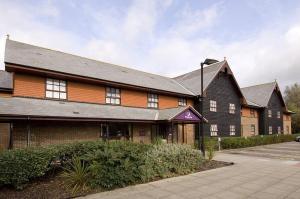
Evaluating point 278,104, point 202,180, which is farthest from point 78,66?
point 278,104

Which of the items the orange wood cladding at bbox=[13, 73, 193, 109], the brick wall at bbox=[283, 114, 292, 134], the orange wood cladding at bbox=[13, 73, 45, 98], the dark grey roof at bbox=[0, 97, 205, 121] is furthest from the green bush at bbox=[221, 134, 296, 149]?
the orange wood cladding at bbox=[13, 73, 45, 98]

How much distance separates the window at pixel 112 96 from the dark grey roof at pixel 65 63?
2.80 feet

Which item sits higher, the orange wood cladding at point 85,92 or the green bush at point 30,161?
the orange wood cladding at point 85,92

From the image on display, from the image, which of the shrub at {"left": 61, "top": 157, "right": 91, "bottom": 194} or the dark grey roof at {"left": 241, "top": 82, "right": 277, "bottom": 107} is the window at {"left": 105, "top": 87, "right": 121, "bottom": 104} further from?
the dark grey roof at {"left": 241, "top": 82, "right": 277, "bottom": 107}

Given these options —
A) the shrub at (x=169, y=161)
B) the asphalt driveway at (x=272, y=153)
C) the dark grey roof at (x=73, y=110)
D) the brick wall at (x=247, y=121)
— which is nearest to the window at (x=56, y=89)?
the dark grey roof at (x=73, y=110)

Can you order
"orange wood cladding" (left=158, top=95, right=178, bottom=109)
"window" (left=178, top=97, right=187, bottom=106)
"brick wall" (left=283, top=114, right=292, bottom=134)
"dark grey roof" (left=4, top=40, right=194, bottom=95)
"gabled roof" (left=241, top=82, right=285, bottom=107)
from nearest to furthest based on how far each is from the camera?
"dark grey roof" (left=4, top=40, right=194, bottom=95), "orange wood cladding" (left=158, top=95, right=178, bottom=109), "window" (left=178, top=97, right=187, bottom=106), "gabled roof" (left=241, top=82, right=285, bottom=107), "brick wall" (left=283, top=114, right=292, bottom=134)

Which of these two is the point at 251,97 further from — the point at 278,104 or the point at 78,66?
the point at 78,66

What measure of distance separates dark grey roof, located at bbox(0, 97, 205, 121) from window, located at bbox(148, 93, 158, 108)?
1.12 metres

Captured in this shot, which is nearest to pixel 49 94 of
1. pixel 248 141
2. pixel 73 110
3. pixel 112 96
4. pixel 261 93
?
pixel 73 110

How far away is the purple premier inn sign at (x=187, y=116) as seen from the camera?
18.7 meters

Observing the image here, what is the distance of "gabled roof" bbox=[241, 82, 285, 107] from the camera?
1515 inches

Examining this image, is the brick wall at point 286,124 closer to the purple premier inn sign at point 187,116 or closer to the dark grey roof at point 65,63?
the dark grey roof at point 65,63

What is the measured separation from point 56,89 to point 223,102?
63.1 feet

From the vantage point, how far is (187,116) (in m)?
19.2
